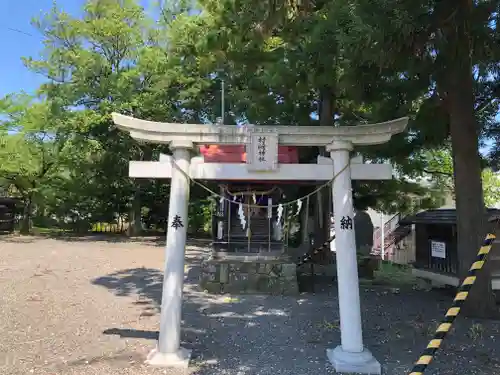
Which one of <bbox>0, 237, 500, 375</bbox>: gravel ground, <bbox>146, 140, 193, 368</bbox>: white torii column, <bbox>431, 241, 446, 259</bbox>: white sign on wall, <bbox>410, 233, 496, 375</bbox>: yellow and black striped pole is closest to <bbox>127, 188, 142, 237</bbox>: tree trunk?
<bbox>0, 237, 500, 375</bbox>: gravel ground

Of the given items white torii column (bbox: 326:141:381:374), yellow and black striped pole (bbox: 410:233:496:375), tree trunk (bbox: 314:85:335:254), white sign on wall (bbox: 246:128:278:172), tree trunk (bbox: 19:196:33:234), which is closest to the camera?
yellow and black striped pole (bbox: 410:233:496:375)

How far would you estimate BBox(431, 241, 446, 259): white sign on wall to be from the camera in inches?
362

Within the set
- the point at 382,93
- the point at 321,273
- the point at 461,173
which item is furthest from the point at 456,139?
the point at 321,273

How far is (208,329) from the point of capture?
6566 millimetres

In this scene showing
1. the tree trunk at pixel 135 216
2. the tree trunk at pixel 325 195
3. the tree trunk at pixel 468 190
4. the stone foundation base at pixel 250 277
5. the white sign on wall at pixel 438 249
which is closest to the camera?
the tree trunk at pixel 468 190

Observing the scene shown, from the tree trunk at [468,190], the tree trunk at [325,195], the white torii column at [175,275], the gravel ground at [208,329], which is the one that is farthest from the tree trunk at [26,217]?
the tree trunk at [468,190]

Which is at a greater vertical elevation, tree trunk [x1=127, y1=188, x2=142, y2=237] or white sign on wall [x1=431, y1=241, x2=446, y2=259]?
Result: tree trunk [x1=127, y1=188, x2=142, y2=237]

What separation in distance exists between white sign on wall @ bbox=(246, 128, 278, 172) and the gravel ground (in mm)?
2378

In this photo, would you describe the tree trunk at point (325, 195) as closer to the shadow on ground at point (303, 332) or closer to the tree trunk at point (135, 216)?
the shadow on ground at point (303, 332)

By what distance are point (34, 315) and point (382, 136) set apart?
6118 mm

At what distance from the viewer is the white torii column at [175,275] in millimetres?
5039

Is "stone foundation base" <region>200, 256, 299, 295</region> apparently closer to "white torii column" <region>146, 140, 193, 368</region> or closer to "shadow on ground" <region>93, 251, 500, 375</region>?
"shadow on ground" <region>93, 251, 500, 375</region>

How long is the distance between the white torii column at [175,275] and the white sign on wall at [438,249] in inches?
247

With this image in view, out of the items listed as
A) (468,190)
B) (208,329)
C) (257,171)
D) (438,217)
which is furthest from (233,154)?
(438,217)
